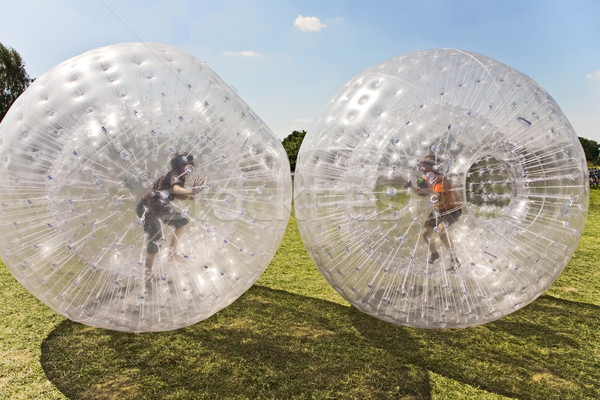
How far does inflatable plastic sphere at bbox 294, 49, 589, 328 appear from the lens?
6.91ft

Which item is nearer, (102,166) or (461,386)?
(102,166)

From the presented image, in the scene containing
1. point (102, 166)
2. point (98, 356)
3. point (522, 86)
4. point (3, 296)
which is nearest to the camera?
point (102, 166)

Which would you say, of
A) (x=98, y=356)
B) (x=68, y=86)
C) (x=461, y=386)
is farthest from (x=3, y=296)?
(x=461, y=386)

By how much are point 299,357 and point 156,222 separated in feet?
3.88

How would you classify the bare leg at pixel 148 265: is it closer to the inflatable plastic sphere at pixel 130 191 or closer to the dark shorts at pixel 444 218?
the inflatable plastic sphere at pixel 130 191

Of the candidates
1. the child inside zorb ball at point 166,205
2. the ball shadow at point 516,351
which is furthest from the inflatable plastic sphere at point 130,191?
the ball shadow at point 516,351

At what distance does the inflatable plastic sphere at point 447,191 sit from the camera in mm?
2107

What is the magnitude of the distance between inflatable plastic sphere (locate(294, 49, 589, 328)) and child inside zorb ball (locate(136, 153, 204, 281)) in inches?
26.3

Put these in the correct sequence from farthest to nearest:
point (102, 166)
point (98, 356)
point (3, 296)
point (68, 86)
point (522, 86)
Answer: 1. point (3, 296)
2. point (98, 356)
3. point (522, 86)
4. point (68, 86)
5. point (102, 166)

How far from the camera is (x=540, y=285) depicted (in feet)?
7.61

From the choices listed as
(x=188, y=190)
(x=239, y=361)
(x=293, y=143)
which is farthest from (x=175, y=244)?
(x=293, y=143)

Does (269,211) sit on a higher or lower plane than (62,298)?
higher

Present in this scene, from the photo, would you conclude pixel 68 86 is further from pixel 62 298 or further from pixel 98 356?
pixel 98 356

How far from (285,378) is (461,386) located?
950 millimetres
